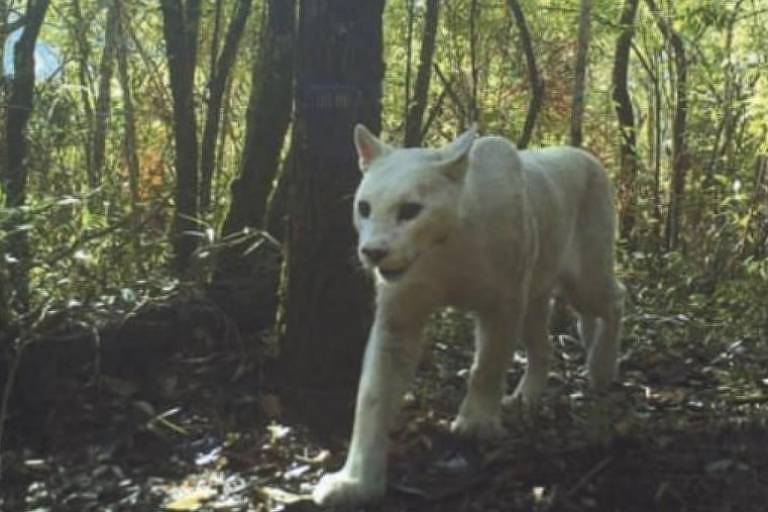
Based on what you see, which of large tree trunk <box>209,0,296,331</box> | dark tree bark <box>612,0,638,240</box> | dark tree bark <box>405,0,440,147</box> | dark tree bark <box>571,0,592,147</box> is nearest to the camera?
large tree trunk <box>209,0,296,331</box>

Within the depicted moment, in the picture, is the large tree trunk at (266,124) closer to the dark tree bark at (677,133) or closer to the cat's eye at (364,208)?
the cat's eye at (364,208)

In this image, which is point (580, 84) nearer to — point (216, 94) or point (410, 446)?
point (216, 94)

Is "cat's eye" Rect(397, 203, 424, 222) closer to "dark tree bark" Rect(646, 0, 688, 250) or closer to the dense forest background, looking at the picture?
the dense forest background

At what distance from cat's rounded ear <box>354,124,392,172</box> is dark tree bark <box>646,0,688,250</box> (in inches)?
240

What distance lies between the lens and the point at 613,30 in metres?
11.2

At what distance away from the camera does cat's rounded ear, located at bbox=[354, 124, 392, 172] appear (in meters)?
4.32

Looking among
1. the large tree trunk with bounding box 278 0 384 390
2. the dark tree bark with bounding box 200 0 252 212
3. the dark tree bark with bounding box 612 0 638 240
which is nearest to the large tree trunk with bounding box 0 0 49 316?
Result: the dark tree bark with bounding box 200 0 252 212

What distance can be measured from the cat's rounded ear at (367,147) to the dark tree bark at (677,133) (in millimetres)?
6103

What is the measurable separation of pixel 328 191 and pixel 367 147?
2.21 ft

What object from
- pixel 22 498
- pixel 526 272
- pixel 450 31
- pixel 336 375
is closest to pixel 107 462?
pixel 22 498

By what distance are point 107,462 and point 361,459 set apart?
4.12 ft

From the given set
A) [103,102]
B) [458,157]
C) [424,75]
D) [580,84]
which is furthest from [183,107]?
[458,157]

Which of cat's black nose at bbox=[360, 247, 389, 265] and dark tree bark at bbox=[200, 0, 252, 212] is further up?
dark tree bark at bbox=[200, 0, 252, 212]

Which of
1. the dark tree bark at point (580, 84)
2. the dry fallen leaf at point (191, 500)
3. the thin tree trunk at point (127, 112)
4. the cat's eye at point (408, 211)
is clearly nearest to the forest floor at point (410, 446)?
the dry fallen leaf at point (191, 500)
